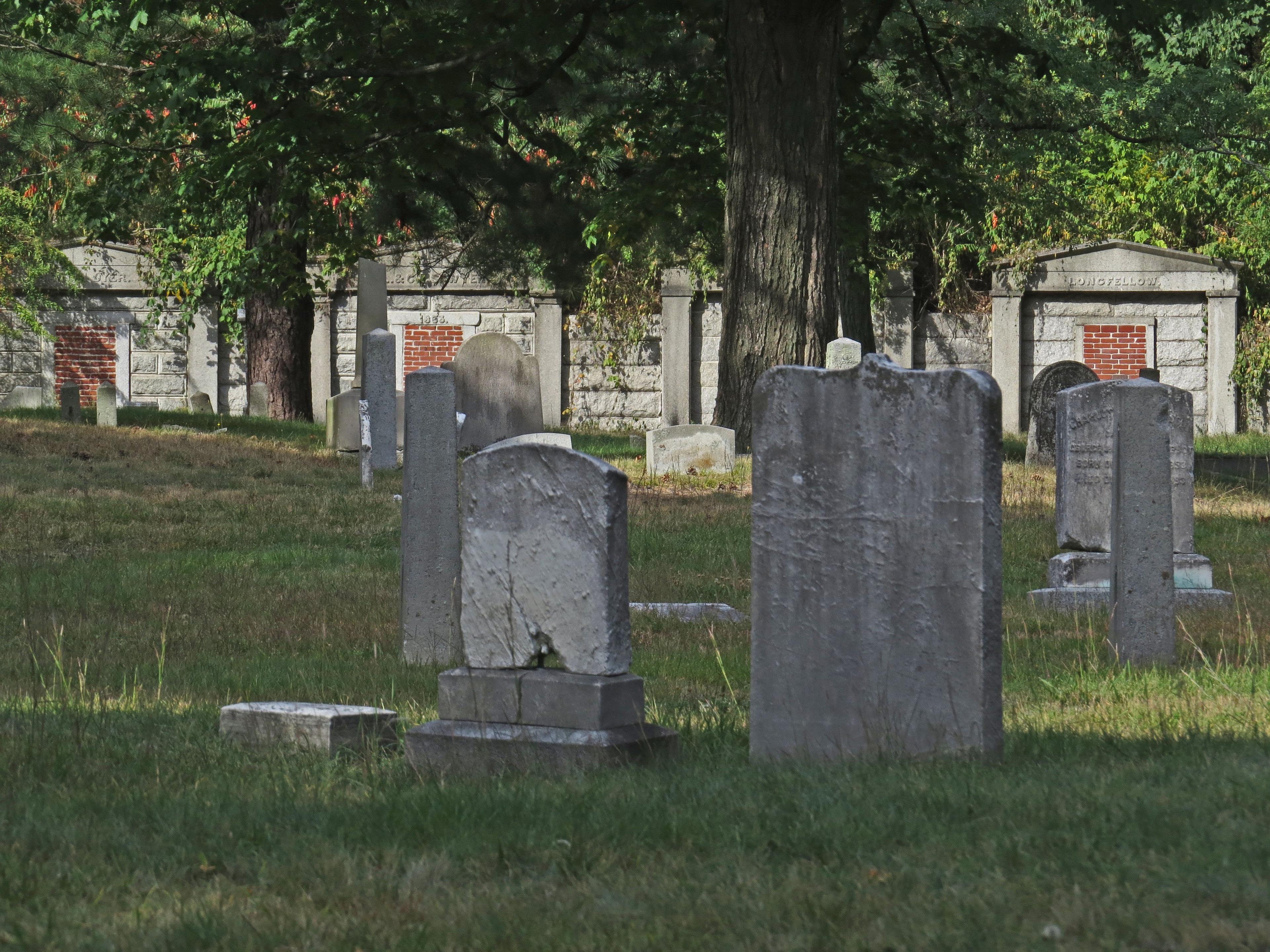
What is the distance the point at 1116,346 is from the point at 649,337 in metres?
7.47

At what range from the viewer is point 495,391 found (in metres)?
18.5

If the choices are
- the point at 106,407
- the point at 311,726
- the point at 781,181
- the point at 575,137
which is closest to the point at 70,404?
the point at 106,407

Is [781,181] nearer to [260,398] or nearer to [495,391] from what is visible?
[495,391]

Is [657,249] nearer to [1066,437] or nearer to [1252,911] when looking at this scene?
[1066,437]

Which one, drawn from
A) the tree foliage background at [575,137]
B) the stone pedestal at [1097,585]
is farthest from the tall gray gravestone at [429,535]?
the tree foliage background at [575,137]

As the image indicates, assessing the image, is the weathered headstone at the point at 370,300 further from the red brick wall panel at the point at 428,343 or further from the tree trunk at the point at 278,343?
the red brick wall panel at the point at 428,343

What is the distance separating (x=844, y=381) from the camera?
469 centimetres

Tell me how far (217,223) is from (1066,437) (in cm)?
1750

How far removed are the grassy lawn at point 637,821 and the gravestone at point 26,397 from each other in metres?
19.7

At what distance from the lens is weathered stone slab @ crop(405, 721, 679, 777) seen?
4594 millimetres

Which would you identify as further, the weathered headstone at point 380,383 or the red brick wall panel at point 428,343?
the red brick wall panel at point 428,343

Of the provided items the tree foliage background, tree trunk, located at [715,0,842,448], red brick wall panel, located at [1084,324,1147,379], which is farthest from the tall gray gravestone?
red brick wall panel, located at [1084,324,1147,379]

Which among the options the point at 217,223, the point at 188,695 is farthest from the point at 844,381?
the point at 217,223

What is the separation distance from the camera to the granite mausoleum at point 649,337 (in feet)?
79.2
